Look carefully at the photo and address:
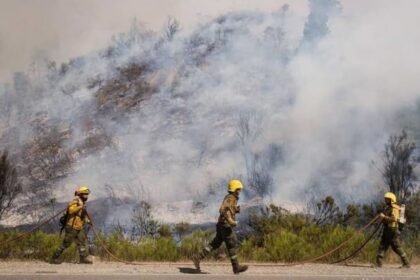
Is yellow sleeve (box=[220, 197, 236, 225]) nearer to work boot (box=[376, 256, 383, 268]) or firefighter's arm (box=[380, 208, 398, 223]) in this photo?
firefighter's arm (box=[380, 208, 398, 223])

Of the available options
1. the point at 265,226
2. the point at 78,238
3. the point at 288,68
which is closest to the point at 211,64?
the point at 288,68

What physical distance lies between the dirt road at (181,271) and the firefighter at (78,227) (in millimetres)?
294

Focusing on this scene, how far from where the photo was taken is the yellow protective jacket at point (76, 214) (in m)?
10.8

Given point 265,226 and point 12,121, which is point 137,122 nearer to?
point 12,121

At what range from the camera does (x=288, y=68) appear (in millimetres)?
42781

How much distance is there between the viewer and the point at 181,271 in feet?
31.4

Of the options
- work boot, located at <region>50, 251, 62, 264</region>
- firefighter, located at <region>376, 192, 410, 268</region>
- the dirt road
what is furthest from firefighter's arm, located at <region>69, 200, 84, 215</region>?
firefighter, located at <region>376, 192, 410, 268</region>

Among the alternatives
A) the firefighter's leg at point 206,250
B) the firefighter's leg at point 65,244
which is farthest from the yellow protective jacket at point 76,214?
the firefighter's leg at point 206,250

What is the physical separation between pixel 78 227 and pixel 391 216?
5.96 metres

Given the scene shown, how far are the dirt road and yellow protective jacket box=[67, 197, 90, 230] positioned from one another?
775 mm

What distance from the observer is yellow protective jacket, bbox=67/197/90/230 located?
10.8m

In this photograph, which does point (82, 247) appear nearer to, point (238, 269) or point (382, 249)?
point (238, 269)

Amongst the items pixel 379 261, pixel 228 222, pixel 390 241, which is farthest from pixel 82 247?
pixel 390 241

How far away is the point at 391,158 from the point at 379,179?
168cm
